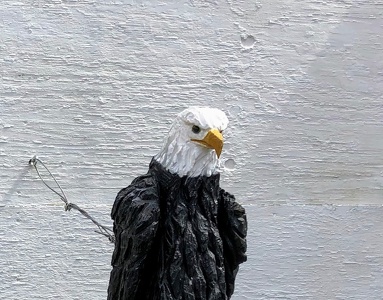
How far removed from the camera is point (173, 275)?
40.0 inches

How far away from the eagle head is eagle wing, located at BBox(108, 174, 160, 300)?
43 mm

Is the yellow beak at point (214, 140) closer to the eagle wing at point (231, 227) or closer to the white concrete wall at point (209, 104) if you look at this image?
the eagle wing at point (231, 227)

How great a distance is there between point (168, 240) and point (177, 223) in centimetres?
3

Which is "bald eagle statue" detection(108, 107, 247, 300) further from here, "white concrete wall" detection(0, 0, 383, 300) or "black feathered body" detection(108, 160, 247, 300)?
"white concrete wall" detection(0, 0, 383, 300)

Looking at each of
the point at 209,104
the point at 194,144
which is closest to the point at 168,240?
the point at 194,144

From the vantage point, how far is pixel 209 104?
165 cm

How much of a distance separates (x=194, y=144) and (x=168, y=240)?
138 millimetres

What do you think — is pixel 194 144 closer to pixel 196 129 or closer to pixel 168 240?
pixel 196 129

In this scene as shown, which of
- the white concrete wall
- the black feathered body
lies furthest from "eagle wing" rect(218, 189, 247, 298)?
the white concrete wall

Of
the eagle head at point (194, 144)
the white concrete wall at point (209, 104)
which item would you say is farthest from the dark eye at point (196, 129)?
the white concrete wall at point (209, 104)

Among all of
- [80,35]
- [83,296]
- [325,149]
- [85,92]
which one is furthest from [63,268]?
[325,149]

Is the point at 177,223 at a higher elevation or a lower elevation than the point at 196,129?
lower

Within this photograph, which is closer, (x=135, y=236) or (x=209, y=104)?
(x=135, y=236)

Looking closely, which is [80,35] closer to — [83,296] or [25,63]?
[25,63]
